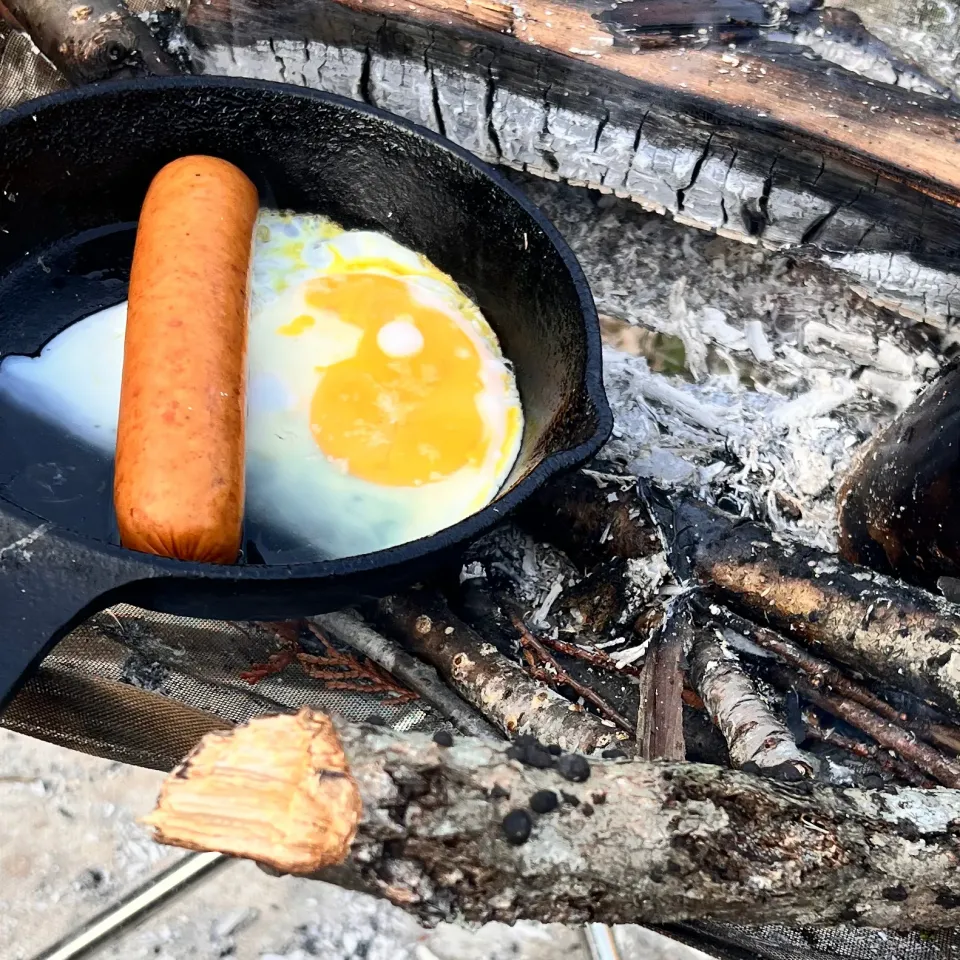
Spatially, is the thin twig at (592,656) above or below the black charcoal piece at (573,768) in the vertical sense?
below

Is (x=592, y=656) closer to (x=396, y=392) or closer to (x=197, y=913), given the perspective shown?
(x=396, y=392)

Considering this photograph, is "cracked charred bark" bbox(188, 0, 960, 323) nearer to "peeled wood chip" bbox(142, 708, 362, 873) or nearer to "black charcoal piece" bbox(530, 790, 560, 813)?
"black charcoal piece" bbox(530, 790, 560, 813)

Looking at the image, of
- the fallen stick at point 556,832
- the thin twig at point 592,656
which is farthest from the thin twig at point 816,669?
the fallen stick at point 556,832

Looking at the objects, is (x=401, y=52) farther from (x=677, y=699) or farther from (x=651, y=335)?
(x=677, y=699)

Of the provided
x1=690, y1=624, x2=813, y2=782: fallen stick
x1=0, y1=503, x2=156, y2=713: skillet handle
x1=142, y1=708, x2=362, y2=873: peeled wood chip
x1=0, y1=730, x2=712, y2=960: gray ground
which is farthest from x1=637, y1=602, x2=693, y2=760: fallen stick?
x1=0, y1=503, x2=156, y2=713: skillet handle

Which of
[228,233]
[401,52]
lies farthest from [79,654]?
[401,52]

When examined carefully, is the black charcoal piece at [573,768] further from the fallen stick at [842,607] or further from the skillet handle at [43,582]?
the fallen stick at [842,607]
